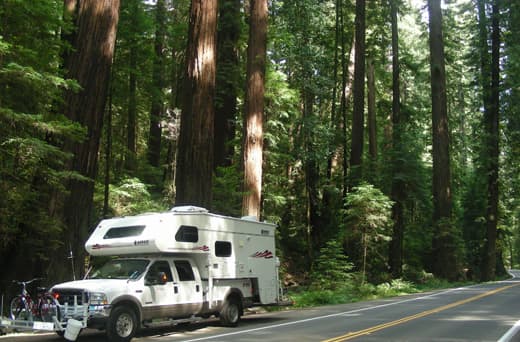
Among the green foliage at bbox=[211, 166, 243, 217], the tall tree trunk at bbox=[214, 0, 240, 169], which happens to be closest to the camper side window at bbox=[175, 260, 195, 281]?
the green foliage at bbox=[211, 166, 243, 217]

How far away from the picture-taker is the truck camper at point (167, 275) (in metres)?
10.2

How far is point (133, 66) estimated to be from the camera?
80.3 feet

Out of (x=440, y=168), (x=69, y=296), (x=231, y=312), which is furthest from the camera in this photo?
(x=440, y=168)

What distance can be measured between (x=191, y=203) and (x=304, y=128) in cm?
1158

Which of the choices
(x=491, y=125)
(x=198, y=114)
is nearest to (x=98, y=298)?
Answer: (x=198, y=114)

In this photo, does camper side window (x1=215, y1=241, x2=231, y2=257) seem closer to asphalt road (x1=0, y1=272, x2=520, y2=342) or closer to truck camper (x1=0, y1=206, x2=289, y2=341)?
truck camper (x1=0, y1=206, x2=289, y2=341)

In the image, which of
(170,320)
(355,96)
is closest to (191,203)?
(170,320)

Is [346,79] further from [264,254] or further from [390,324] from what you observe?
[390,324]

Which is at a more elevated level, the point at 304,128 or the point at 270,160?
the point at 304,128

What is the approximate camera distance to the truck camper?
33.4ft

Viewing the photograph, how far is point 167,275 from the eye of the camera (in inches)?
469

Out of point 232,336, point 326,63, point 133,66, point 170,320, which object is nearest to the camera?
point 232,336

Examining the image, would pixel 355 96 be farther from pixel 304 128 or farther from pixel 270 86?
pixel 270 86

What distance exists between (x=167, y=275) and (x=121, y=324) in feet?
6.00
